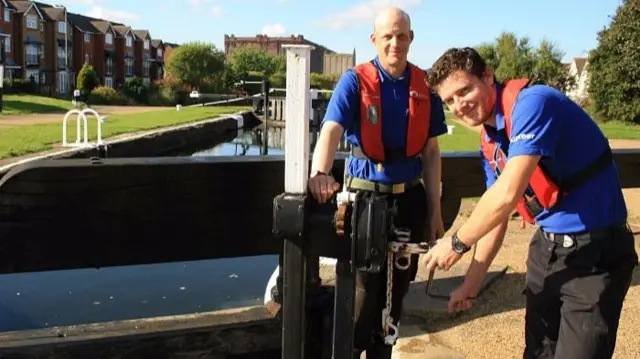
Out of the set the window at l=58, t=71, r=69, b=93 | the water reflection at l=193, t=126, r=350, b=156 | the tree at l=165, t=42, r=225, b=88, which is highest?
the tree at l=165, t=42, r=225, b=88

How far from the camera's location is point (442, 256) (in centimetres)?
208

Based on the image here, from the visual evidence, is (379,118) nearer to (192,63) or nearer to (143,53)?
(192,63)

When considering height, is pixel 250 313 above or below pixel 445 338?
above

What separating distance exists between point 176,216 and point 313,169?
741 millimetres

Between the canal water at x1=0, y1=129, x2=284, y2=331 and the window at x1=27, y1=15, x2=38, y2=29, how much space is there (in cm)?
5770

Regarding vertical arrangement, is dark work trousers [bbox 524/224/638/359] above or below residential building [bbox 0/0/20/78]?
below

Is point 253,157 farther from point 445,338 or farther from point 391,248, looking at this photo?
point 445,338

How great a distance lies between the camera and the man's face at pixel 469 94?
2215 millimetres

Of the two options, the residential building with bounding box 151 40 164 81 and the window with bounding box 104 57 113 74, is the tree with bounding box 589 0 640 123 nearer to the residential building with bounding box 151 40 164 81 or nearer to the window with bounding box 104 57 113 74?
the window with bounding box 104 57 113 74

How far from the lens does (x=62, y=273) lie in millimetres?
7047

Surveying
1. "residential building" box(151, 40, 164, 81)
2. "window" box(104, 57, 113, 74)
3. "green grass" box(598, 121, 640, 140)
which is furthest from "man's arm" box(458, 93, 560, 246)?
"residential building" box(151, 40, 164, 81)

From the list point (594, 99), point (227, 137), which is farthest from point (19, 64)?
point (594, 99)

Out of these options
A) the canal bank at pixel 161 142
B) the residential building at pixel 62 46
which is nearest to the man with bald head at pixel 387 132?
the canal bank at pixel 161 142

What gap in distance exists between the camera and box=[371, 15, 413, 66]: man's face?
9.08 feet
